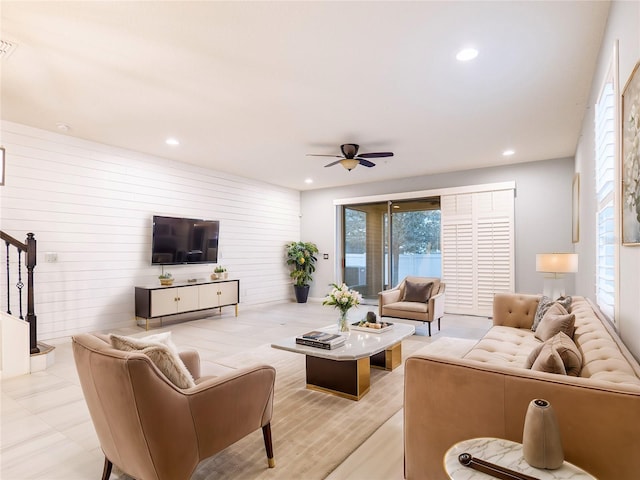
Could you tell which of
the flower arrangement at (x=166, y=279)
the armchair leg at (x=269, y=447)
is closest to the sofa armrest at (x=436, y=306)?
the armchair leg at (x=269, y=447)

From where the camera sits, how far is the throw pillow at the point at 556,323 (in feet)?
8.61

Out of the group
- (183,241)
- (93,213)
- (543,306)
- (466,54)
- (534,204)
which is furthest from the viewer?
(534,204)

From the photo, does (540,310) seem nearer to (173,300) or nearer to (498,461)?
(498,461)

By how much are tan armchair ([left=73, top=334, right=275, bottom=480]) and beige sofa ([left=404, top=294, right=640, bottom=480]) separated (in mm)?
900

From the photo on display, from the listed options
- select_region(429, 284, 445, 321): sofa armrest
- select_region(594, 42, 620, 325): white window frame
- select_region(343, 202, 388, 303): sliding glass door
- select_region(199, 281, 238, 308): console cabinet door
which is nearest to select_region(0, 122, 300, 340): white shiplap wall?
select_region(199, 281, 238, 308): console cabinet door

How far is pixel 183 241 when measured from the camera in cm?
622

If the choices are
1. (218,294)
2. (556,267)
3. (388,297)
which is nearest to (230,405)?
(388,297)

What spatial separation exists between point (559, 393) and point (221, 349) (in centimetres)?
388

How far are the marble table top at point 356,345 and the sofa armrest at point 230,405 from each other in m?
0.93

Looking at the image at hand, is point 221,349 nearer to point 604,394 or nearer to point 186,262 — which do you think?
point 186,262

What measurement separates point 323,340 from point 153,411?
5.81ft

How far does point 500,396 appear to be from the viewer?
1497 mm

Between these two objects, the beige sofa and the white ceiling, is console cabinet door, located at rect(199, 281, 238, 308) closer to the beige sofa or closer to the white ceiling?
the white ceiling

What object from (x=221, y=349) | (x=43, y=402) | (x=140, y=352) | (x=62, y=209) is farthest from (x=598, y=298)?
(x=62, y=209)
